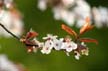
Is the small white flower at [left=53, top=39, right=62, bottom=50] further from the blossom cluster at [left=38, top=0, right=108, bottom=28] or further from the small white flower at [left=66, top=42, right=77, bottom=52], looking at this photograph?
the blossom cluster at [left=38, top=0, right=108, bottom=28]

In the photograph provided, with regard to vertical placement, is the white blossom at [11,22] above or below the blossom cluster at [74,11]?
above

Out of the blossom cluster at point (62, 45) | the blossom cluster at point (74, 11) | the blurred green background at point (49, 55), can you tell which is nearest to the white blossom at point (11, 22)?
the blossom cluster at point (74, 11)

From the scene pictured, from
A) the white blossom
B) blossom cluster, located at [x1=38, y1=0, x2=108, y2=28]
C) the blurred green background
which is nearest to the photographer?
blossom cluster, located at [x1=38, y1=0, x2=108, y2=28]

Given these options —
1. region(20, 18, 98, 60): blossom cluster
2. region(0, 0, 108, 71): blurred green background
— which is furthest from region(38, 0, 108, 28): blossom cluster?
region(0, 0, 108, 71): blurred green background

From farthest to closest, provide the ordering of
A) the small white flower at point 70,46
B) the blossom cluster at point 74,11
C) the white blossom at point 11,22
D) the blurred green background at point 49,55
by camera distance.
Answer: the blurred green background at point 49,55, the white blossom at point 11,22, the blossom cluster at point 74,11, the small white flower at point 70,46

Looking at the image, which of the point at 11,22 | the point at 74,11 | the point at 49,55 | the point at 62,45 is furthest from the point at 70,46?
the point at 49,55

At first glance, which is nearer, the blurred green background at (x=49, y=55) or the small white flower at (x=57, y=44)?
the small white flower at (x=57, y=44)

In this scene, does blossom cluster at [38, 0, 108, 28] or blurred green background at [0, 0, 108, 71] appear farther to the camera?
blurred green background at [0, 0, 108, 71]

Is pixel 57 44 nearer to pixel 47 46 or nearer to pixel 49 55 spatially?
pixel 47 46

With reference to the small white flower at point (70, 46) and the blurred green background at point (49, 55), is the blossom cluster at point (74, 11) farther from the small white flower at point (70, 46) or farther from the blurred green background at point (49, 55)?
the blurred green background at point (49, 55)

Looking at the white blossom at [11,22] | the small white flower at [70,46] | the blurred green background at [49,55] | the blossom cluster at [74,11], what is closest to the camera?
the small white flower at [70,46]
